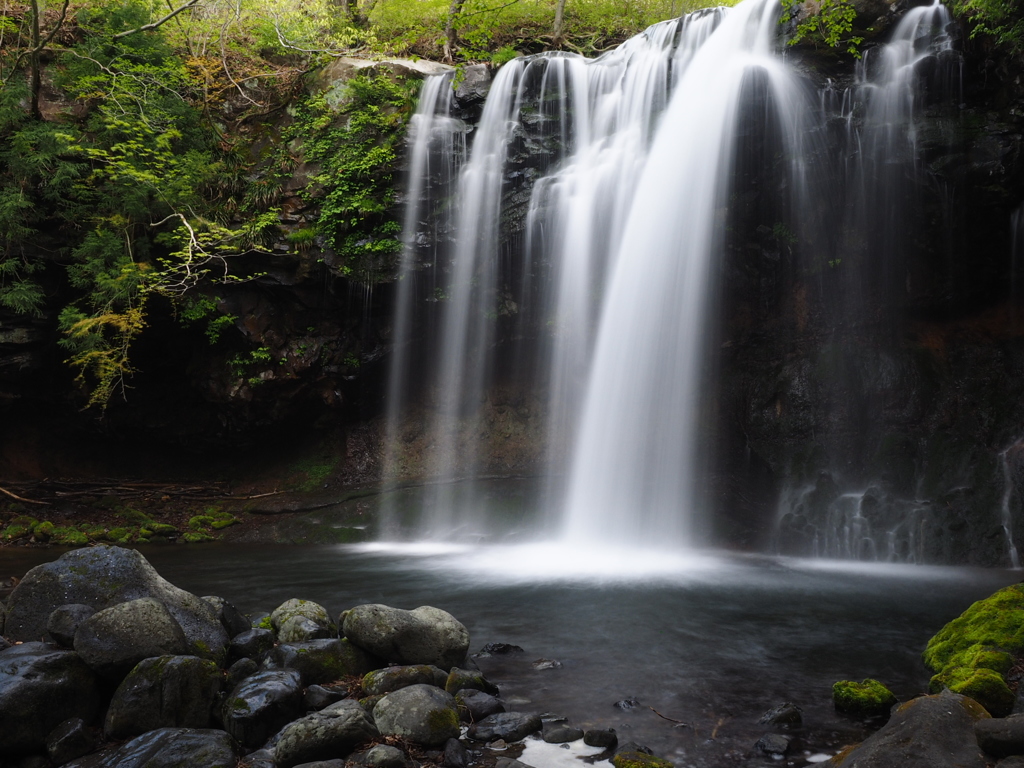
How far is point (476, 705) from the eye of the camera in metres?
4.80

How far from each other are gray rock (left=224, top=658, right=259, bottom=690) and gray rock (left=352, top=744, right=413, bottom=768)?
138 centimetres

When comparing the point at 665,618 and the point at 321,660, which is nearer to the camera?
the point at 321,660

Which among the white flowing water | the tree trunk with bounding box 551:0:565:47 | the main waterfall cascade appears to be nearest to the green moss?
the main waterfall cascade

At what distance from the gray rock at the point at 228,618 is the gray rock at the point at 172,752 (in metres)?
1.63

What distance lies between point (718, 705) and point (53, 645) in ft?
15.6

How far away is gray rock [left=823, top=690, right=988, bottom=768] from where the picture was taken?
3.44 meters

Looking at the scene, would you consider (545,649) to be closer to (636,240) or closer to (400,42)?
(636,240)

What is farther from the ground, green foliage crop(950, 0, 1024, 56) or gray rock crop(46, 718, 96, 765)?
green foliage crop(950, 0, 1024, 56)

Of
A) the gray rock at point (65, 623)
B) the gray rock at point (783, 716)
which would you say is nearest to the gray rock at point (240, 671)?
the gray rock at point (65, 623)

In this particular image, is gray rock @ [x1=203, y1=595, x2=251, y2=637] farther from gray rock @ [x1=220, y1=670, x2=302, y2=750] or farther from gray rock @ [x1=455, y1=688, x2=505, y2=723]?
gray rock @ [x1=455, y1=688, x2=505, y2=723]

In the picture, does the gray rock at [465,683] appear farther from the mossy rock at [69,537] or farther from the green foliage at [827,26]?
the mossy rock at [69,537]

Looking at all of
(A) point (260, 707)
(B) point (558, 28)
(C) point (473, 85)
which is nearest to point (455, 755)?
(A) point (260, 707)

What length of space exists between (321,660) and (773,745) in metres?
3.27

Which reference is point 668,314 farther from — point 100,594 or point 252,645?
point 100,594
